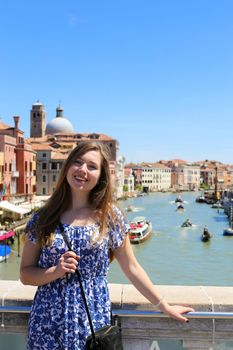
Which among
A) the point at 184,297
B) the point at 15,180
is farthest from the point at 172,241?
the point at 184,297

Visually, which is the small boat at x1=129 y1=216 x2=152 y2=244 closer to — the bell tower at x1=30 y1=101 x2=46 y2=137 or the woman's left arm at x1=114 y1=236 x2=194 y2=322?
the woman's left arm at x1=114 y1=236 x2=194 y2=322

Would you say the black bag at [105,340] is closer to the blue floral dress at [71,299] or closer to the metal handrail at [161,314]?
the blue floral dress at [71,299]

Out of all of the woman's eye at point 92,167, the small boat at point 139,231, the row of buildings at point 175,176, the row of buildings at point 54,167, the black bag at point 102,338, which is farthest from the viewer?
the row of buildings at point 175,176

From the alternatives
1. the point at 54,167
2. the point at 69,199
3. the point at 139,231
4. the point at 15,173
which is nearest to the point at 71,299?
the point at 69,199

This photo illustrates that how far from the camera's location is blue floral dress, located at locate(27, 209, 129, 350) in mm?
1719

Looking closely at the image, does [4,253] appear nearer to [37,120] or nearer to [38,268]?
[38,268]

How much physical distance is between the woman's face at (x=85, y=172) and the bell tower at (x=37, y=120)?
2781 inches

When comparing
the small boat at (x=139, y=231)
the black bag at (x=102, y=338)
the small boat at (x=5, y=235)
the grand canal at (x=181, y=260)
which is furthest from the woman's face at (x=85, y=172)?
the small boat at (x=139, y=231)

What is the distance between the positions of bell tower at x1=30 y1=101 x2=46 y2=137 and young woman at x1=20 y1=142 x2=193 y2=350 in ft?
232

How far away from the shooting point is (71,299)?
1.73 m

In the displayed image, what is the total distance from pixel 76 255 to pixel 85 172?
0.34 meters

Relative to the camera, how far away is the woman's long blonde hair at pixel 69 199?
181cm

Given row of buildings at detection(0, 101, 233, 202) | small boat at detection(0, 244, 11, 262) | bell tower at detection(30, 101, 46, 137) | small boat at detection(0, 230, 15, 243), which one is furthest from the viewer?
bell tower at detection(30, 101, 46, 137)

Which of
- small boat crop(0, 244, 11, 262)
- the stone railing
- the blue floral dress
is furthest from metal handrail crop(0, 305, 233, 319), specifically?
small boat crop(0, 244, 11, 262)
